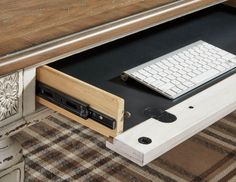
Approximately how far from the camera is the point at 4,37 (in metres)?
0.79

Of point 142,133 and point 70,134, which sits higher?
point 142,133

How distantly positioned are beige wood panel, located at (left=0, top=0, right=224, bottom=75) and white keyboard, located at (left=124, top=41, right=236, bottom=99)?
75 millimetres

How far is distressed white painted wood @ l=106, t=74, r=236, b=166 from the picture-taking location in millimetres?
721

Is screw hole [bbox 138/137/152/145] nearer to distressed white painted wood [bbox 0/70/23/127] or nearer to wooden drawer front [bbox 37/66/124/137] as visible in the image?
wooden drawer front [bbox 37/66/124/137]

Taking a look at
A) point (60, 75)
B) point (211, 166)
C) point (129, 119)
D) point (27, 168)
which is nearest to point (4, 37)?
point (60, 75)

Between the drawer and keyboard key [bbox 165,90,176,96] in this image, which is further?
keyboard key [bbox 165,90,176,96]

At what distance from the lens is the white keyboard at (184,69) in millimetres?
898

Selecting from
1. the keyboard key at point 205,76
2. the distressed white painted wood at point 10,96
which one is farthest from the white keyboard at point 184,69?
the distressed white painted wood at point 10,96

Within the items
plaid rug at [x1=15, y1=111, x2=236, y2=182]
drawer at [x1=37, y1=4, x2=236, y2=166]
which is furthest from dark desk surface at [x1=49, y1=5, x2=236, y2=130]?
plaid rug at [x1=15, y1=111, x2=236, y2=182]

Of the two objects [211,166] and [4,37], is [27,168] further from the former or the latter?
[4,37]

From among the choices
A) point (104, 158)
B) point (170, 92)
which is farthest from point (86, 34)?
point (104, 158)

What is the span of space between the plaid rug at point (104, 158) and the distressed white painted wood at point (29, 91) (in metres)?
0.73

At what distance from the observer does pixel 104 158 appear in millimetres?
1648

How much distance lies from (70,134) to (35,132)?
0.12 m
